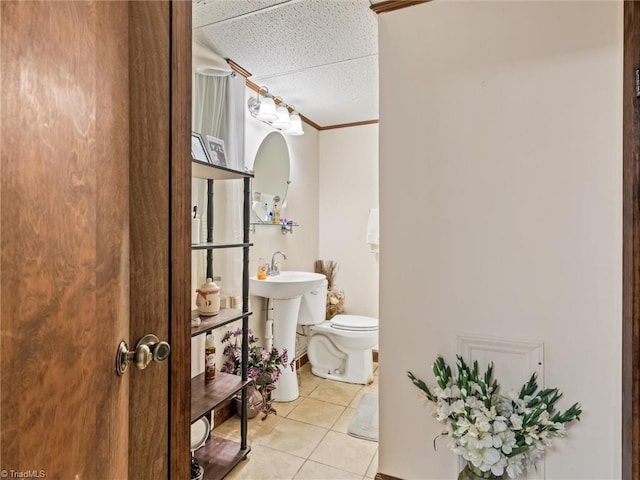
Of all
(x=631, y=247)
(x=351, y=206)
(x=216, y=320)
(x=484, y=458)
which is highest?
(x=351, y=206)

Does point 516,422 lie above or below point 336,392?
above

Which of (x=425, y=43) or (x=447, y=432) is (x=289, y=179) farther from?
(x=447, y=432)

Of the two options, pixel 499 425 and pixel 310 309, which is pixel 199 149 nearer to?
pixel 310 309

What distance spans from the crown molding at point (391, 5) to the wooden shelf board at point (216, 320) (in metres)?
1.65

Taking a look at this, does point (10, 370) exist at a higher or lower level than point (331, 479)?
higher

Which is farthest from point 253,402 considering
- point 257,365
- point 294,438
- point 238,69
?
point 238,69

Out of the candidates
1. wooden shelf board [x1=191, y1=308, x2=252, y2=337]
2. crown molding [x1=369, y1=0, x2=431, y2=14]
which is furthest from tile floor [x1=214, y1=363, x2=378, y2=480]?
crown molding [x1=369, y1=0, x2=431, y2=14]

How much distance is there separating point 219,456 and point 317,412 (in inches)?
28.7

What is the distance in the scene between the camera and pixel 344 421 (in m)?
2.11

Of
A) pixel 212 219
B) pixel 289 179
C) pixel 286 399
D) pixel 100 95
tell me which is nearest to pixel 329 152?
pixel 289 179

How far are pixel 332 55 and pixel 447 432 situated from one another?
2.09 m

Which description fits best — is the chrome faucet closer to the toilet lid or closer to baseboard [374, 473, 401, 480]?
the toilet lid

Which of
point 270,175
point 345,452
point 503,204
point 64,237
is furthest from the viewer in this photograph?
point 270,175

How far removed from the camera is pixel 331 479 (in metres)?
1.62
